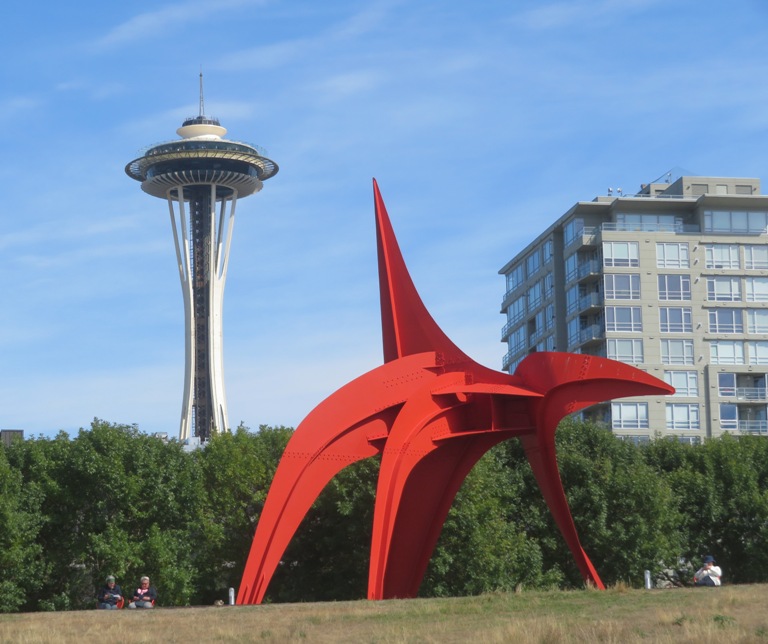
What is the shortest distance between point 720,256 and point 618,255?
6949 millimetres

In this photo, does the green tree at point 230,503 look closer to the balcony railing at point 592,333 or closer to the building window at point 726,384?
the balcony railing at point 592,333

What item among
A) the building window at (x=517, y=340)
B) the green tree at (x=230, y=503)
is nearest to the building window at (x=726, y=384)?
the building window at (x=517, y=340)

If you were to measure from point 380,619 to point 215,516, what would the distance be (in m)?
26.1

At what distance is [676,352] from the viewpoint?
87.2m

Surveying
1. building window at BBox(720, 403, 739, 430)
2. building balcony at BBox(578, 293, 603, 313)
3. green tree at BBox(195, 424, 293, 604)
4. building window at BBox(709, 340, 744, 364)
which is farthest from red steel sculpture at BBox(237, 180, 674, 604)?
building window at BBox(709, 340, 744, 364)

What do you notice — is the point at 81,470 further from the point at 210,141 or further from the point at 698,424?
the point at 210,141

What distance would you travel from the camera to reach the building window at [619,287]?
8719 cm

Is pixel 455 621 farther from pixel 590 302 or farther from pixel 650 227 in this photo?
pixel 650 227

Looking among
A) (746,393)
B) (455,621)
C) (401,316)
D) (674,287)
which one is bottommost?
(455,621)

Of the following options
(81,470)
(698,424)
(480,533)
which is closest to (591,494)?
(480,533)

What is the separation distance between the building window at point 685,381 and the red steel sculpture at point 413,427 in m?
54.8

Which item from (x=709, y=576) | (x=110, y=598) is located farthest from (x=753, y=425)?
(x=110, y=598)

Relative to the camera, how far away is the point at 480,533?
4581cm

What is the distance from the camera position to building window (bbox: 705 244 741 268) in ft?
290
